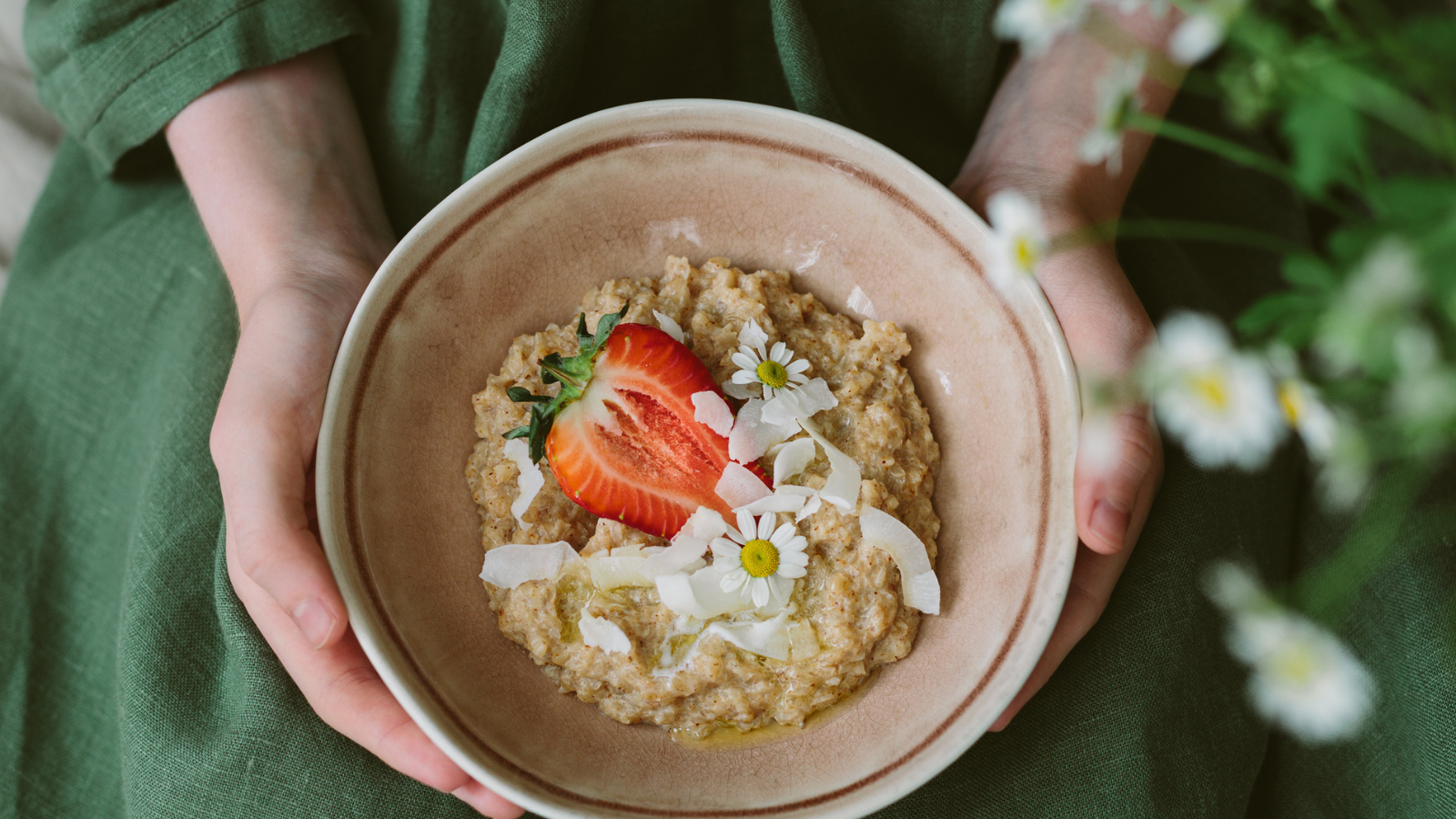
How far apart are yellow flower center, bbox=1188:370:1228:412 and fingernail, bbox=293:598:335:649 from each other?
3.08ft

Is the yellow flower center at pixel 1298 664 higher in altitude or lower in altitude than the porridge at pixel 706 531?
higher

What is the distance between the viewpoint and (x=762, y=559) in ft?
3.84

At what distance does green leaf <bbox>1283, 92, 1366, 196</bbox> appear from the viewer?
0.49 m

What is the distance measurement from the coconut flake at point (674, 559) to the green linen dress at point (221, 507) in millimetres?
489

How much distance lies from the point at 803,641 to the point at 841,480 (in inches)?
8.1

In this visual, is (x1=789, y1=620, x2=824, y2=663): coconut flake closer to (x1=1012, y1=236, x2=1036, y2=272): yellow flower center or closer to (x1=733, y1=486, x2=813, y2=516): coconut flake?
(x1=733, y1=486, x2=813, y2=516): coconut flake

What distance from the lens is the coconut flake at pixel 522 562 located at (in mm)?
1200

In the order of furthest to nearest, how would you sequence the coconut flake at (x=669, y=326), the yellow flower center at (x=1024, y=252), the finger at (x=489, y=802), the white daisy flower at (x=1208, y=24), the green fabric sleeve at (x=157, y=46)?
1. the green fabric sleeve at (x=157, y=46)
2. the coconut flake at (x=669, y=326)
3. the finger at (x=489, y=802)
4. the yellow flower center at (x=1024, y=252)
5. the white daisy flower at (x=1208, y=24)

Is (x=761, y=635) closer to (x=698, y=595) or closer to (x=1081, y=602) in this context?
(x=698, y=595)

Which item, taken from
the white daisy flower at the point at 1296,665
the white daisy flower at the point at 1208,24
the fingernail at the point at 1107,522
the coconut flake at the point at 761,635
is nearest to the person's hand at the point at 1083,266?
the fingernail at the point at 1107,522

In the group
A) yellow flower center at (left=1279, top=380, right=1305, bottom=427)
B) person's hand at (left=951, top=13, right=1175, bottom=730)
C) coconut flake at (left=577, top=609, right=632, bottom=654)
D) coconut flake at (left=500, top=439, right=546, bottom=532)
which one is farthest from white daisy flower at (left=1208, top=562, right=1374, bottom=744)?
coconut flake at (left=500, top=439, right=546, bottom=532)

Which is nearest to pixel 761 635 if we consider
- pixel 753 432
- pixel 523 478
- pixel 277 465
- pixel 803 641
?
pixel 803 641

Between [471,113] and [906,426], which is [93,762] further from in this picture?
[906,426]

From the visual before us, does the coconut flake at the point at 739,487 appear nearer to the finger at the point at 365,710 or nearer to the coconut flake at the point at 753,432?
the coconut flake at the point at 753,432
